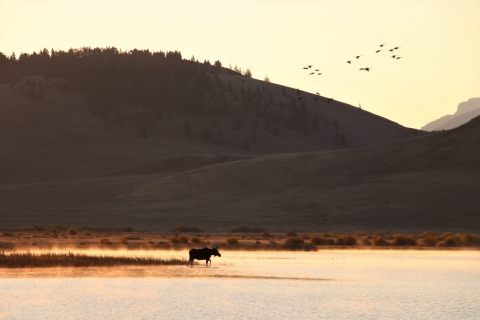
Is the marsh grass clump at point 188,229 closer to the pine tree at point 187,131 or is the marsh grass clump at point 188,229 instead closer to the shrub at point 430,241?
the shrub at point 430,241

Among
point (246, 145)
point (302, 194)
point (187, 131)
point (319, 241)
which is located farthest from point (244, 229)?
point (187, 131)

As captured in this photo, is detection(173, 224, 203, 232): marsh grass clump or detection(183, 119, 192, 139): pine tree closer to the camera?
detection(173, 224, 203, 232): marsh grass clump

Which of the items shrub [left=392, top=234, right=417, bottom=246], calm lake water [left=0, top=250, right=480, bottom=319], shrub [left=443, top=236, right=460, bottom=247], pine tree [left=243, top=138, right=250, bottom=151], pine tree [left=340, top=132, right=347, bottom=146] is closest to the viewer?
calm lake water [left=0, top=250, right=480, bottom=319]

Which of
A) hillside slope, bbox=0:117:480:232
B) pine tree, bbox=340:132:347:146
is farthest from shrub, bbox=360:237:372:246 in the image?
pine tree, bbox=340:132:347:146

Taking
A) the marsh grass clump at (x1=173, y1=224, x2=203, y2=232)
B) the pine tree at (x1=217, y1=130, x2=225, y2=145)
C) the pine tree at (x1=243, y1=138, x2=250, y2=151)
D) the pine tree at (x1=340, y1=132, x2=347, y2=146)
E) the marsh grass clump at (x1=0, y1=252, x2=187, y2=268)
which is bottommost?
the marsh grass clump at (x1=0, y1=252, x2=187, y2=268)

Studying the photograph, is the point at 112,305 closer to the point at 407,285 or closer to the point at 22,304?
the point at 22,304

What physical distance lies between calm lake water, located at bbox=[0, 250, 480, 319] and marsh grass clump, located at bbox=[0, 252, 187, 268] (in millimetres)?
874

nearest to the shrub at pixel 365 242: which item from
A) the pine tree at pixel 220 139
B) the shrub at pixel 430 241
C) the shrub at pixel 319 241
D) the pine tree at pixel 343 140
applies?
the shrub at pixel 319 241

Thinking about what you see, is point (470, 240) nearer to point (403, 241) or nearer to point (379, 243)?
point (403, 241)

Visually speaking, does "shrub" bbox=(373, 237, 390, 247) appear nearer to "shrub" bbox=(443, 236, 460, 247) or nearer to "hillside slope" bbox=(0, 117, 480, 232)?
"shrub" bbox=(443, 236, 460, 247)

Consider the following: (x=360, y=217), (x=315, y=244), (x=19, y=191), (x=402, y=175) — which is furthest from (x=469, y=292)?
(x=19, y=191)

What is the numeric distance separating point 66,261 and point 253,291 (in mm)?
10291

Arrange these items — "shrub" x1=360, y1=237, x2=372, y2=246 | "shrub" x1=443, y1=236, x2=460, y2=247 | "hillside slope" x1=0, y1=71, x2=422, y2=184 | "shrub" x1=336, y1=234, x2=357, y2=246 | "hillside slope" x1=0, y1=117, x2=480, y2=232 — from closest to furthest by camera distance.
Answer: "shrub" x1=360, y1=237, x2=372, y2=246 → "shrub" x1=443, y1=236, x2=460, y2=247 → "shrub" x1=336, y1=234, x2=357, y2=246 → "hillside slope" x1=0, y1=117, x2=480, y2=232 → "hillside slope" x1=0, y1=71, x2=422, y2=184

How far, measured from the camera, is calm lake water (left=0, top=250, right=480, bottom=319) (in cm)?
2442
